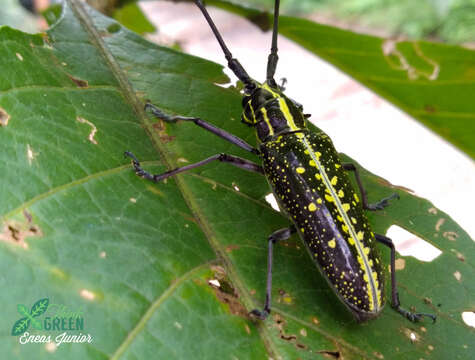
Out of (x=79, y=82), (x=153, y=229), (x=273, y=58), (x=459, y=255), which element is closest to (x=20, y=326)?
(x=153, y=229)

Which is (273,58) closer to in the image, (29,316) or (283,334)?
(283,334)

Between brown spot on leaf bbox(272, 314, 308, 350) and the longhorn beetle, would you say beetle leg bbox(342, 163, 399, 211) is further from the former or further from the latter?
brown spot on leaf bbox(272, 314, 308, 350)

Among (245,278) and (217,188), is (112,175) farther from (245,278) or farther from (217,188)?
(245,278)

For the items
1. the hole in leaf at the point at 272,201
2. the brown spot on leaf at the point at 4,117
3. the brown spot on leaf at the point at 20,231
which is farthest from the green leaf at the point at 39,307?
the hole in leaf at the point at 272,201

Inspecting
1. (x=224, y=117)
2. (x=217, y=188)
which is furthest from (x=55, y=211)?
(x=224, y=117)

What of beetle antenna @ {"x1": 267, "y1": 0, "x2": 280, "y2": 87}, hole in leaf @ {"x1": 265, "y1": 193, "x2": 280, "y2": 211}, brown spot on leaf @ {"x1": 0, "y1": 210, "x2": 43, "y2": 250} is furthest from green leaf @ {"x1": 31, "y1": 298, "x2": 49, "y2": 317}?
beetle antenna @ {"x1": 267, "y1": 0, "x2": 280, "y2": 87}

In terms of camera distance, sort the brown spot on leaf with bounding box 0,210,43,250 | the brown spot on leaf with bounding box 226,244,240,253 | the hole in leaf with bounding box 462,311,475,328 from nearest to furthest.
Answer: the brown spot on leaf with bounding box 0,210,43,250, the brown spot on leaf with bounding box 226,244,240,253, the hole in leaf with bounding box 462,311,475,328

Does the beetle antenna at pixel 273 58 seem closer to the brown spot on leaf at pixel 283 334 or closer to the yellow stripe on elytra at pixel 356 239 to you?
the yellow stripe on elytra at pixel 356 239

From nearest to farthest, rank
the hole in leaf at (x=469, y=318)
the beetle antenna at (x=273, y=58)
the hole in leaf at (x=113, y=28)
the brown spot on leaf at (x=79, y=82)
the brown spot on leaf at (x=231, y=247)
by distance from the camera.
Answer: the brown spot on leaf at (x=231, y=247) < the hole in leaf at (x=469, y=318) < the brown spot on leaf at (x=79, y=82) < the hole in leaf at (x=113, y=28) < the beetle antenna at (x=273, y=58)
